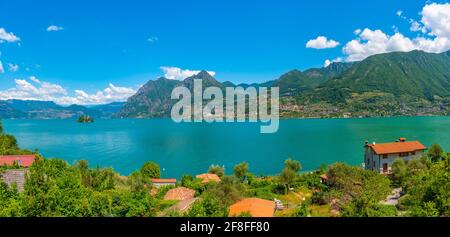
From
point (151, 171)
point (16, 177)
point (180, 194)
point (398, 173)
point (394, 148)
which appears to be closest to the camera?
point (16, 177)

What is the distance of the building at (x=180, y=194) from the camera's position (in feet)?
116

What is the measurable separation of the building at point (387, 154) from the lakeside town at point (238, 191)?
0.38ft

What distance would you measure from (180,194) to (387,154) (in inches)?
999

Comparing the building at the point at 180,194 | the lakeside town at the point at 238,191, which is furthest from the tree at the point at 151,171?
the building at the point at 180,194

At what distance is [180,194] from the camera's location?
Answer: 3616 centimetres

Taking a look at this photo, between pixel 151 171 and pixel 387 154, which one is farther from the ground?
pixel 387 154

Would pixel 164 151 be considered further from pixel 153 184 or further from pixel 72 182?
pixel 72 182

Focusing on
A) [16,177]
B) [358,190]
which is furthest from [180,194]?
[16,177]

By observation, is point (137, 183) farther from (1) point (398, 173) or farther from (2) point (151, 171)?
(1) point (398, 173)

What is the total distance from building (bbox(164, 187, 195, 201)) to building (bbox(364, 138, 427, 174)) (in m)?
23.0
